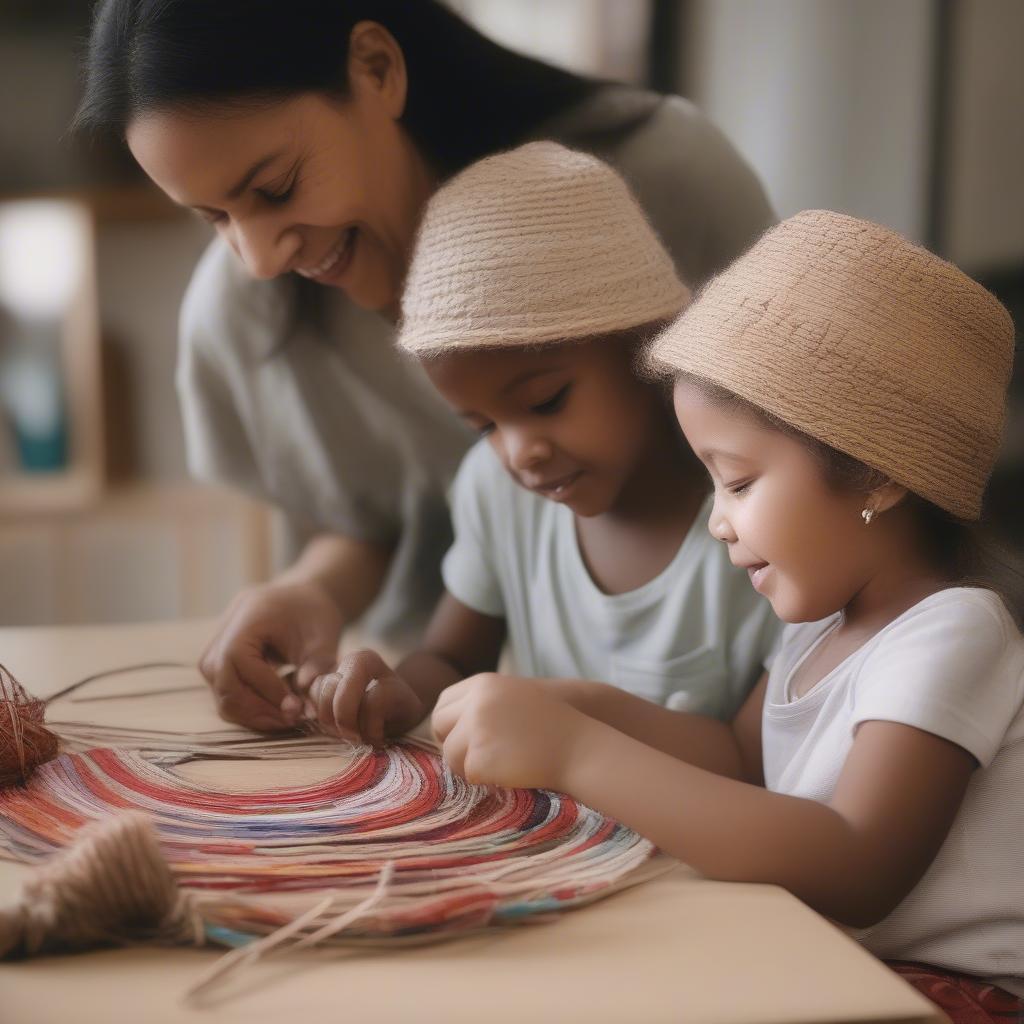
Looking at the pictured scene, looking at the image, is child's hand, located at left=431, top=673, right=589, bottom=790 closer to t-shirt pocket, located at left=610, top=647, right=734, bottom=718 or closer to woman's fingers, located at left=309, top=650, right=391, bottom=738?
woman's fingers, located at left=309, top=650, right=391, bottom=738

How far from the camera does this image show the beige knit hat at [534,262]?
93 centimetres

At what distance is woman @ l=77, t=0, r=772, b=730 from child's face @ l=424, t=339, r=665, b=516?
0.67 ft

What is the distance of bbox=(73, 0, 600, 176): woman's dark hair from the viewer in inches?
39.1

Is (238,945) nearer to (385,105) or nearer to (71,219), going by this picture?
(385,105)

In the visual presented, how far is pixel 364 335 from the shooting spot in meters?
1.45

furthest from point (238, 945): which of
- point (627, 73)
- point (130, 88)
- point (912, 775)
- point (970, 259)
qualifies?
point (627, 73)

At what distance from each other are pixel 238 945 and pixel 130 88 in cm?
72

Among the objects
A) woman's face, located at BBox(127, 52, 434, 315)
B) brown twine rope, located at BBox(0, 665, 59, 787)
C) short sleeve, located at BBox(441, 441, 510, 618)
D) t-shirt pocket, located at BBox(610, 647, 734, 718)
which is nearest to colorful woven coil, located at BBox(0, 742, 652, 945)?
brown twine rope, located at BBox(0, 665, 59, 787)

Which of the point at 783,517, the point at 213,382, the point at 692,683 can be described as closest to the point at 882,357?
the point at 783,517

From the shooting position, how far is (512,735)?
28.9 inches

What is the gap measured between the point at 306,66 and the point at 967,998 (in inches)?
32.7

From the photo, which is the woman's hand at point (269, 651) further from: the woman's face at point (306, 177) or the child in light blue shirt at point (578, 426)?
the woman's face at point (306, 177)

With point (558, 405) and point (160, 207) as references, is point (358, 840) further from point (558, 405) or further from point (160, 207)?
point (160, 207)

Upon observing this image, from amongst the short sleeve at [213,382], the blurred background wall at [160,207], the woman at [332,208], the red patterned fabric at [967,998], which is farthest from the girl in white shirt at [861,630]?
the blurred background wall at [160,207]
